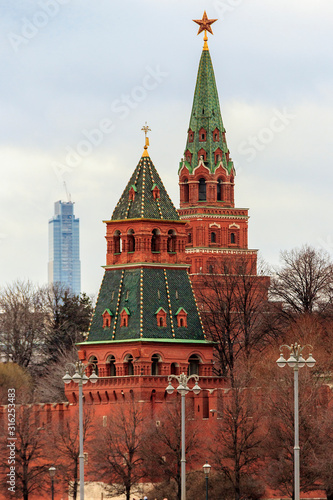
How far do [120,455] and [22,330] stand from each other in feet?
165

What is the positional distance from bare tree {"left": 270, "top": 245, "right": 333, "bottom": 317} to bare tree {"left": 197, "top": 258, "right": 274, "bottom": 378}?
1596mm

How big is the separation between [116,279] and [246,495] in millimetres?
19211

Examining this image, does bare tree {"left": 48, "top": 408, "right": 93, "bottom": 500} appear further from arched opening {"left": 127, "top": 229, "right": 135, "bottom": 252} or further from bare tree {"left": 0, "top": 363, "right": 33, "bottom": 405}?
bare tree {"left": 0, "top": 363, "right": 33, "bottom": 405}

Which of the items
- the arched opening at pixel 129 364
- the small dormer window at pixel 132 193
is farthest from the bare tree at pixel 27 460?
the small dormer window at pixel 132 193

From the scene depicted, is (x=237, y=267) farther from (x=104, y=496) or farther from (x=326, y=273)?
(x=104, y=496)

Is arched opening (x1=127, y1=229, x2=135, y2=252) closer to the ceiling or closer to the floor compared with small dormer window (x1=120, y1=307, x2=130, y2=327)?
closer to the ceiling

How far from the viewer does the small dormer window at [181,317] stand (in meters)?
124

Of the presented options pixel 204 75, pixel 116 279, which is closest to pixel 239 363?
pixel 116 279

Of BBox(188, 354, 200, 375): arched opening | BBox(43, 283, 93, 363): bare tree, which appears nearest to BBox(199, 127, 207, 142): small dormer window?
BBox(43, 283, 93, 363): bare tree

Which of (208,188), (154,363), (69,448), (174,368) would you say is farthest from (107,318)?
(208,188)

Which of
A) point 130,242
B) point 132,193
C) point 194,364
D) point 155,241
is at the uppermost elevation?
point 132,193

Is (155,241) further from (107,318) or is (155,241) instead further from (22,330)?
(22,330)

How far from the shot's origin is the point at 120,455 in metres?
116

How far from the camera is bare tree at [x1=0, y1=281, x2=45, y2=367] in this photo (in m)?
162
